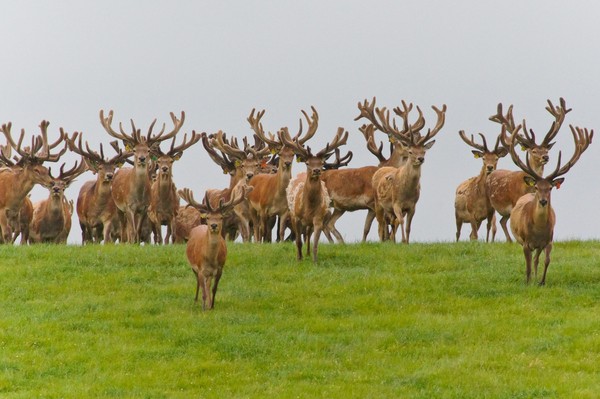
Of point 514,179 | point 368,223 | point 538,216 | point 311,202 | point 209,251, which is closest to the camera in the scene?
point 209,251

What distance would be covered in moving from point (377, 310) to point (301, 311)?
1.13 meters

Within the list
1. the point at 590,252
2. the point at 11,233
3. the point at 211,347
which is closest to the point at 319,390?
the point at 211,347

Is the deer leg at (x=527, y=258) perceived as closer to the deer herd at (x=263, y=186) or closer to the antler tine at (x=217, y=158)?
the deer herd at (x=263, y=186)

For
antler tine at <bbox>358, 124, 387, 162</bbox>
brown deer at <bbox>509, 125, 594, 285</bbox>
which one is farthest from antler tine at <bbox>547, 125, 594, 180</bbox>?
antler tine at <bbox>358, 124, 387, 162</bbox>

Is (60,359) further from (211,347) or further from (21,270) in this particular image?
(21,270)

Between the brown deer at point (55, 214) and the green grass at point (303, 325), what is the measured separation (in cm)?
328

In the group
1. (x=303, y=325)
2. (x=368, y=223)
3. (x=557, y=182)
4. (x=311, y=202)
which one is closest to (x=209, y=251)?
(x=303, y=325)

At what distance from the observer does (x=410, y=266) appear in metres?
20.5

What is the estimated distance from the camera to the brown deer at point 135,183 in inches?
965

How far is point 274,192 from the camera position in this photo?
24453mm

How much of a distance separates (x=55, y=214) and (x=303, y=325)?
35.9ft

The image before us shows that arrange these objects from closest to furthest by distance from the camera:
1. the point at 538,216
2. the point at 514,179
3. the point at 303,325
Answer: the point at 303,325 → the point at 538,216 → the point at 514,179

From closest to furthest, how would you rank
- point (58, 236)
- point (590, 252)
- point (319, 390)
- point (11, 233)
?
1. point (319, 390)
2. point (590, 252)
3. point (11, 233)
4. point (58, 236)

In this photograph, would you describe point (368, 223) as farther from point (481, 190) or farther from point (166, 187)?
point (166, 187)
